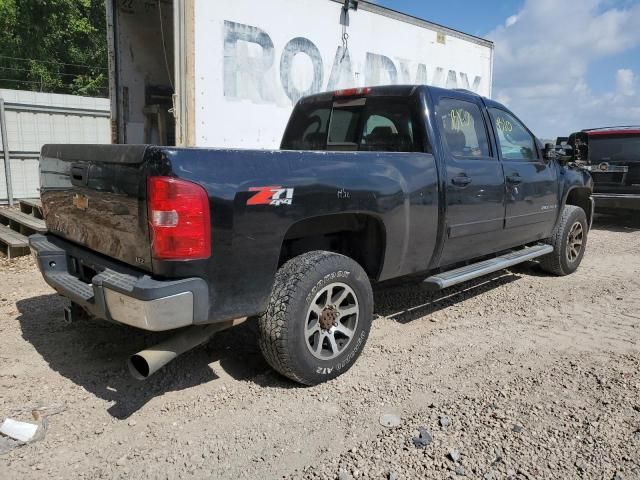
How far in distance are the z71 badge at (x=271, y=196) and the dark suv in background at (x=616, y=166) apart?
26.8 ft

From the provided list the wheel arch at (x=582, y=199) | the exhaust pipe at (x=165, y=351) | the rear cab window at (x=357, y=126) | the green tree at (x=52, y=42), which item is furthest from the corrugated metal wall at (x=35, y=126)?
the green tree at (x=52, y=42)

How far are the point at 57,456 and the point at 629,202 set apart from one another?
9.89 m

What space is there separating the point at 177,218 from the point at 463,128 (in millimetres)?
2806

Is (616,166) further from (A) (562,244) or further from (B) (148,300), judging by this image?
(B) (148,300)

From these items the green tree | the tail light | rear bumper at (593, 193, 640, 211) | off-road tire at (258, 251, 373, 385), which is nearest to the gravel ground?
off-road tire at (258, 251, 373, 385)

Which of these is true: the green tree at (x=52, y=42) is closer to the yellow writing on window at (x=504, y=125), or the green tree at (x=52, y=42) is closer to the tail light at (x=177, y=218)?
the yellow writing on window at (x=504, y=125)

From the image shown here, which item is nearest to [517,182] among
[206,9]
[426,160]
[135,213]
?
[426,160]

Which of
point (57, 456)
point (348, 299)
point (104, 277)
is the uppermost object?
point (104, 277)

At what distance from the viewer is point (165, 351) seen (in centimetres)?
288

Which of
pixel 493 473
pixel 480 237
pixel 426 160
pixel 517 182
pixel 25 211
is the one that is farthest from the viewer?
pixel 25 211

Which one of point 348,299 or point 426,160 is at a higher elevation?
point 426,160

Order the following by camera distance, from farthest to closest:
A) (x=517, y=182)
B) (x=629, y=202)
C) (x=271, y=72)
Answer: (x=629, y=202) < (x=271, y=72) < (x=517, y=182)

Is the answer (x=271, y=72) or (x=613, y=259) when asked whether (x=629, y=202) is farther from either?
(x=271, y=72)

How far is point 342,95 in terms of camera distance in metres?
4.71
